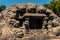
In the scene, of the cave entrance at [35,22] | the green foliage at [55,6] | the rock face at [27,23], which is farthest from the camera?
the green foliage at [55,6]

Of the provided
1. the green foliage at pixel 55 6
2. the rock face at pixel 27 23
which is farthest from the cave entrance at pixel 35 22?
the green foliage at pixel 55 6

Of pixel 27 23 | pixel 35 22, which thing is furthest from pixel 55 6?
pixel 27 23

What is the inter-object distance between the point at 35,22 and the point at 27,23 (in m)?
2.03

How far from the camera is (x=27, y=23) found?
27.6 meters

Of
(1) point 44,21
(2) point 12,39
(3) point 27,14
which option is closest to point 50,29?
(1) point 44,21

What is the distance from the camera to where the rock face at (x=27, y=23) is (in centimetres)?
2607

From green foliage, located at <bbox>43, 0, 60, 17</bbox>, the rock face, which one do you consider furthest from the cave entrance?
green foliage, located at <bbox>43, 0, 60, 17</bbox>

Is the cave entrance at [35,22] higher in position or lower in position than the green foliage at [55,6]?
lower

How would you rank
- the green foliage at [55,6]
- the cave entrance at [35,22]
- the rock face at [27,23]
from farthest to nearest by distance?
the green foliage at [55,6], the cave entrance at [35,22], the rock face at [27,23]

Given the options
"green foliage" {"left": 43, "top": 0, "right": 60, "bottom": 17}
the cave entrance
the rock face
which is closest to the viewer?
the rock face

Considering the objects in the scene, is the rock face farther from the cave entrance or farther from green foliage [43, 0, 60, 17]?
green foliage [43, 0, 60, 17]

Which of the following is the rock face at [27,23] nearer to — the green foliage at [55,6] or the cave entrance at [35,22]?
the cave entrance at [35,22]

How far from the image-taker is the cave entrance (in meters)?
29.0

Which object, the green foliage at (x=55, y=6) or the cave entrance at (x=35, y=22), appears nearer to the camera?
the cave entrance at (x=35, y=22)
